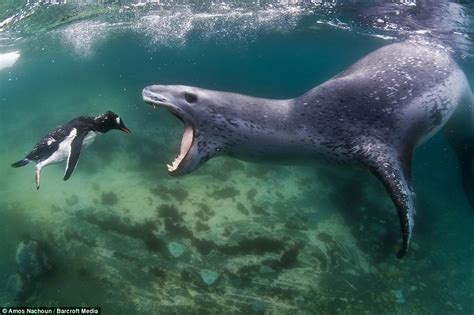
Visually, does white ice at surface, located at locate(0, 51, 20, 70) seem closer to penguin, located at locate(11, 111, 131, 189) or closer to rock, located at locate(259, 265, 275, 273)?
penguin, located at locate(11, 111, 131, 189)

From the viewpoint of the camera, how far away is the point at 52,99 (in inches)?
653

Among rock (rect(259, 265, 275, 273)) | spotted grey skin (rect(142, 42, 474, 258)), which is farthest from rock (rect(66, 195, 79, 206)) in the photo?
spotted grey skin (rect(142, 42, 474, 258))

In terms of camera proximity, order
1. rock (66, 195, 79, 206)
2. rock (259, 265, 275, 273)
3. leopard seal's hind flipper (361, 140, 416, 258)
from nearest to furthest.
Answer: leopard seal's hind flipper (361, 140, 416, 258), rock (259, 265, 275, 273), rock (66, 195, 79, 206)

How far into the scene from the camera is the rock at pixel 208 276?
16.8 ft

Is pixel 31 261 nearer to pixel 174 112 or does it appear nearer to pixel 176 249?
pixel 176 249

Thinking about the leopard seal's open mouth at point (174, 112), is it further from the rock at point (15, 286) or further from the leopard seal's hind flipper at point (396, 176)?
the rock at point (15, 286)

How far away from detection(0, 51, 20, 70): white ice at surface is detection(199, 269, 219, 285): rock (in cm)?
1810

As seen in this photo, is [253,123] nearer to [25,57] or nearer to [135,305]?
[135,305]

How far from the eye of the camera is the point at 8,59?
19.1 meters

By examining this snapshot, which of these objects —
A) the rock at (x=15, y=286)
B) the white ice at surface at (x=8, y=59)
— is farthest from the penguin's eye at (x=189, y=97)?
the white ice at surface at (x=8, y=59)

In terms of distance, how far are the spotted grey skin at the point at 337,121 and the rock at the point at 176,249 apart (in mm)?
2570

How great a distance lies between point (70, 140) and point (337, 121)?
3.69 meters

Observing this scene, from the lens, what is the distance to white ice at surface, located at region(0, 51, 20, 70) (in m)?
18.0

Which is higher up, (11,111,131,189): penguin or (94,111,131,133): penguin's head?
(94,111,131,133): penguin's head
